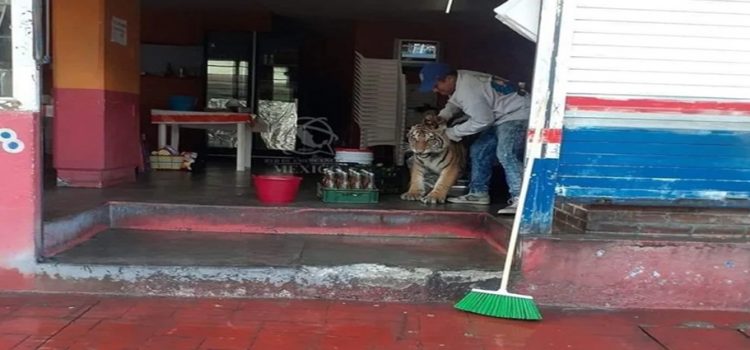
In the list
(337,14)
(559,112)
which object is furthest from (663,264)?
(337,14)

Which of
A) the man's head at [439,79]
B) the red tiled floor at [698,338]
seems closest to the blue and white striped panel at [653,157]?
the red tiled floor at [698,338]

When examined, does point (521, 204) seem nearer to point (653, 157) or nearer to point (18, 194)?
point (653, 157)

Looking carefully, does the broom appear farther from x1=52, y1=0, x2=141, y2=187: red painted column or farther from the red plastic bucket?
x1=52, y1=0, x2=141, y2=187: red painted column

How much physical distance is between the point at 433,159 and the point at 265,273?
2188 millimetres

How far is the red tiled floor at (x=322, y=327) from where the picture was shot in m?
3.41

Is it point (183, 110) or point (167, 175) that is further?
point (183, 110)

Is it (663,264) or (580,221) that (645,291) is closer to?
(663,264)

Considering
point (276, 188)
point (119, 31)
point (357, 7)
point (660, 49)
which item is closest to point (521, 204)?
point (660, 49)

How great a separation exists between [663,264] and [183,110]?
6362 mm

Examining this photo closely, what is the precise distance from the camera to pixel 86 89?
5934mm

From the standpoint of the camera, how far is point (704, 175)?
4438mm

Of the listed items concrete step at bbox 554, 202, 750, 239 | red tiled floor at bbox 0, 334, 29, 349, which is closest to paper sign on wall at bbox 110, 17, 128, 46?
red tiled floor at bbox 0, 334, 29, 349

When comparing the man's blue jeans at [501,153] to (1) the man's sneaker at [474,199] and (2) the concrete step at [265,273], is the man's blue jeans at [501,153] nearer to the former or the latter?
(1) the man's sneaker at [474,199]

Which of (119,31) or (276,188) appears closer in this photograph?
(276,188)
